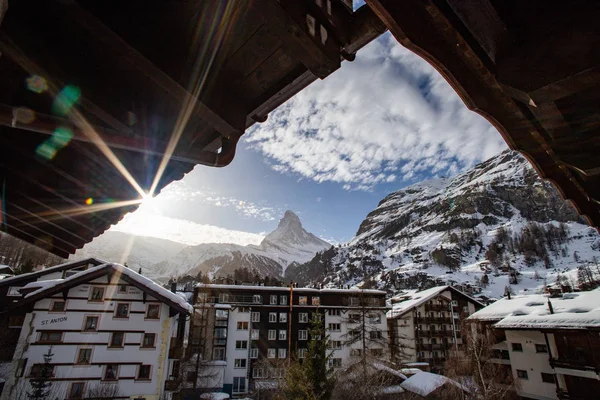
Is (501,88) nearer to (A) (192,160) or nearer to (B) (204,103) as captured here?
(B) (204,103)

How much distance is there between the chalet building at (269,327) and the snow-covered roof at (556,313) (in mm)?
16307

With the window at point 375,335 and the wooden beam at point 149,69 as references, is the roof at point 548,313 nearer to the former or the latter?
the window at point 375,335

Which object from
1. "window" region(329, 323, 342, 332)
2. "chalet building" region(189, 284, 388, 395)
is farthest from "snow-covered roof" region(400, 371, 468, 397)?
"window" region(329, 323, 342, 332)

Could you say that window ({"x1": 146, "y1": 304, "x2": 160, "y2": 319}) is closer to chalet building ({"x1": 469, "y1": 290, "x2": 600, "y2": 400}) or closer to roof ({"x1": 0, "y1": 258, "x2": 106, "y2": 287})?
roof ({"x1": 0, "y1": 258, "x2": 106, "y2": 287})

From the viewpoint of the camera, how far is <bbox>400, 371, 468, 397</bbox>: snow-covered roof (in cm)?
2930

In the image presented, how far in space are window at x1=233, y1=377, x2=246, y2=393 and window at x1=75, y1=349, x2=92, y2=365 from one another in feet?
74.0

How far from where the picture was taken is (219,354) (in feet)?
137

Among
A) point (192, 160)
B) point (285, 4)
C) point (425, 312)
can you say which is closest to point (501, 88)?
point (285, 4)

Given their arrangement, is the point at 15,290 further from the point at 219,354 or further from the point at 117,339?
the point at 219,354

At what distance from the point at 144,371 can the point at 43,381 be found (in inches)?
203

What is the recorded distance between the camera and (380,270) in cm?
19350

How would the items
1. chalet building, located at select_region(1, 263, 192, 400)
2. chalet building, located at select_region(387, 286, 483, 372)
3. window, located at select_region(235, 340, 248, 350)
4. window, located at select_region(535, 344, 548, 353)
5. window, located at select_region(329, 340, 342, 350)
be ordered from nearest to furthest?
chalet building, located at select_region(1, 263, 192, 400), window, located at select_region(535, 344, 548, 353), window, located at select_region(235, 340, 248, 350), window, located at select_region(329, 340, 342, 350), chalet building, located at select_region(387, 286, 483, 372)

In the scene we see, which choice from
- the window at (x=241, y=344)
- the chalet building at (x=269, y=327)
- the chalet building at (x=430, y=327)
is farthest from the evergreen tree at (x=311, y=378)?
the chalet building at (x=430, y=327)

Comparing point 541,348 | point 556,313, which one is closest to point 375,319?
point 541,348
